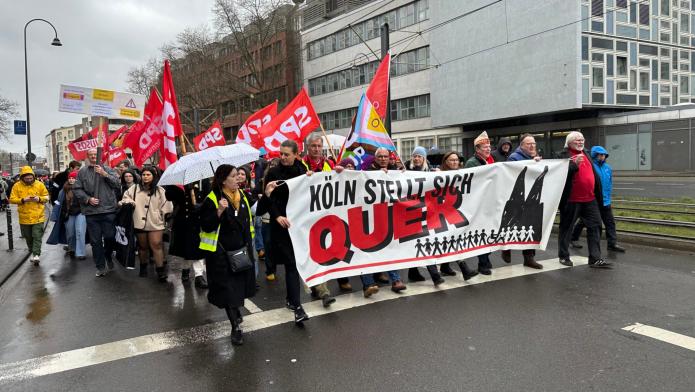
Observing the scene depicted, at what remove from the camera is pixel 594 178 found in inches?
282

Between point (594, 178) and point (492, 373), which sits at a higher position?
point (594, 178)

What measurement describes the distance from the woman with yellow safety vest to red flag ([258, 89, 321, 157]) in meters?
4.49

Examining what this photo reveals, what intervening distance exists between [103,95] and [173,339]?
798 centimetres

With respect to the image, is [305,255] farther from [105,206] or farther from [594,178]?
[594,178]

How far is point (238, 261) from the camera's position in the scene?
455 centimetres

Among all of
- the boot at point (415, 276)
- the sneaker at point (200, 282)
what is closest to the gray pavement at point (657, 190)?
the boot at point (415, 276)

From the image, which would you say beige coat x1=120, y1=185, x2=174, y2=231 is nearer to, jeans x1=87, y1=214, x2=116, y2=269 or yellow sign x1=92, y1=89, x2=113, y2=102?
jeans x1=87, y1=214, x2=116, y2=269

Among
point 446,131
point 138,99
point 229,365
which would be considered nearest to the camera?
point 229,365

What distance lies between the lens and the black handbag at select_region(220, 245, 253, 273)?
4535mm

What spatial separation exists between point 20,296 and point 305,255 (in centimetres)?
412

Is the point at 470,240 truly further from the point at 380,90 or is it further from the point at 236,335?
the point at 236,335

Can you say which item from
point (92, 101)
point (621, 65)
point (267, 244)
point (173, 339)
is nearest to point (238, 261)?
point (173, 339)

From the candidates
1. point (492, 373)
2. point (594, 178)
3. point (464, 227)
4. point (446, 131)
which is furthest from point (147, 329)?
point (446, 131)

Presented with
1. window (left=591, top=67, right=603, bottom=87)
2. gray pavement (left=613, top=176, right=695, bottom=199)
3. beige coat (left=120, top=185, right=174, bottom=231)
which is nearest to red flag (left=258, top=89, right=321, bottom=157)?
beige coat (left=120, top=185, right=174, bottom=231)
